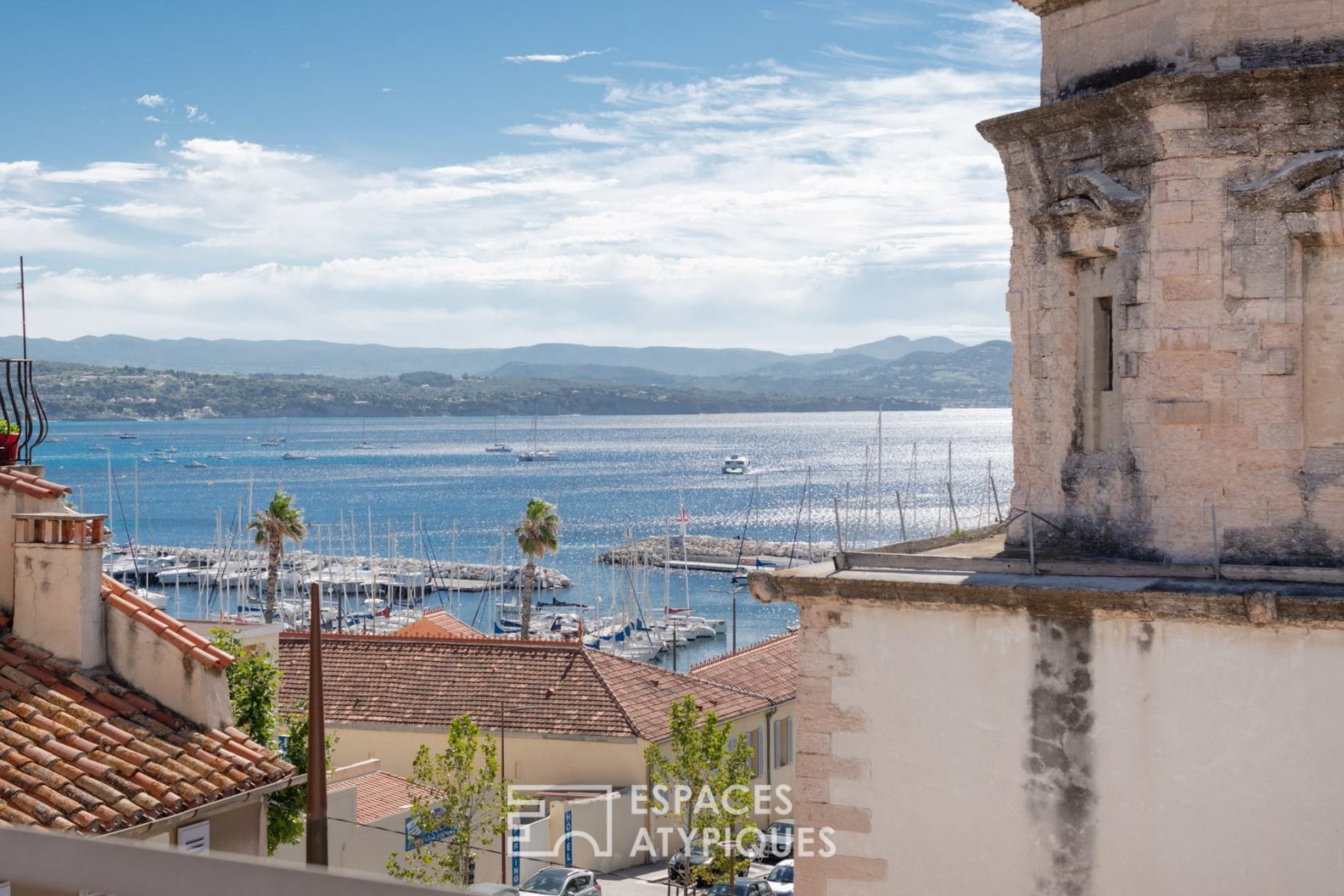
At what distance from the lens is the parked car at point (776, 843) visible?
32.5 m

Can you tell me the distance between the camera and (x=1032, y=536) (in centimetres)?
1055

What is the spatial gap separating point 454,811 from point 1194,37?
19775mm

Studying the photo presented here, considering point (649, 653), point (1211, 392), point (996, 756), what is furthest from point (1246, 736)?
point (649, 653)

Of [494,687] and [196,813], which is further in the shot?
[494,687]

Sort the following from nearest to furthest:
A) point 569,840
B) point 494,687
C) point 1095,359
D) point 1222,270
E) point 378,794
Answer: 1. point 1222,270
2. point 1095,359
3. point 378,794
4. point 569,840
5. point 494,687

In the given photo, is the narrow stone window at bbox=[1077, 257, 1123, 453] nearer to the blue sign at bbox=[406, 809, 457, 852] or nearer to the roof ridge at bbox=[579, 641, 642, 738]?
the blue sign at bbox=[406, 809, 457, 852]

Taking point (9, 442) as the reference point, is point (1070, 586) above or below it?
below

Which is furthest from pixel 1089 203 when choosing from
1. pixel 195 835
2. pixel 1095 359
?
pixel 195 835

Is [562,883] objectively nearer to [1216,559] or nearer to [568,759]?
[568,759]

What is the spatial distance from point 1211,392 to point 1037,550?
1866 millimetres

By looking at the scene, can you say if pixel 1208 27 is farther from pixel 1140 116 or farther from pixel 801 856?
pixel 801 856

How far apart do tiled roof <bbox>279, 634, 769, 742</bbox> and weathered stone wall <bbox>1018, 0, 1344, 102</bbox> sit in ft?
74.9

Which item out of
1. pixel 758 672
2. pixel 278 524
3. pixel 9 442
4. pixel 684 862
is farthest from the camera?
pixel 278 524

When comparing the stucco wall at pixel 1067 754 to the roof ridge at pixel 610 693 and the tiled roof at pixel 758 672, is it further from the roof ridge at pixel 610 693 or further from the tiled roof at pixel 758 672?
the tiled roof at pixel 758 672
